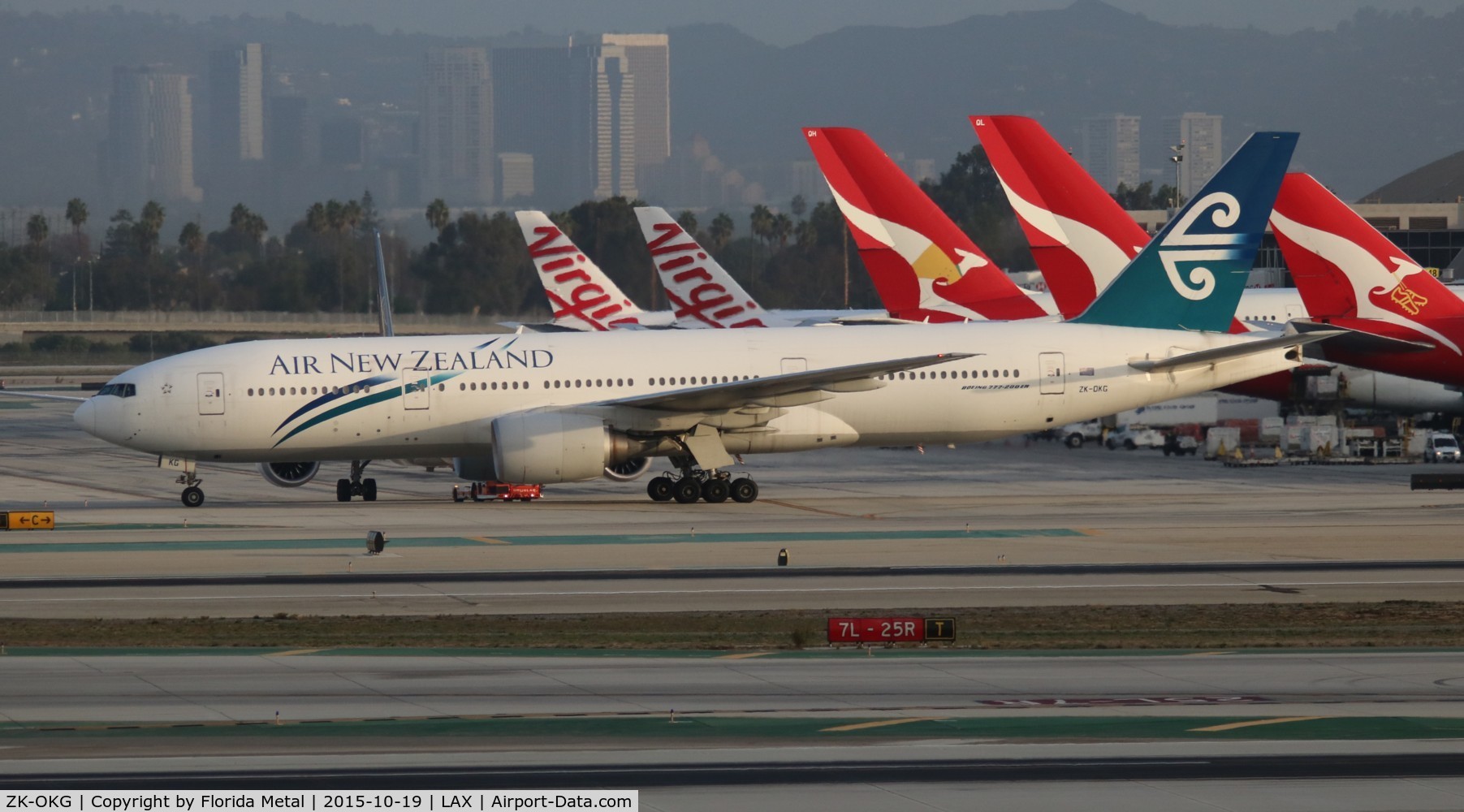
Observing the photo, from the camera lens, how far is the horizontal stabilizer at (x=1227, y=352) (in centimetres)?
3872

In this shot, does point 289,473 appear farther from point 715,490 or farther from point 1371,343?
point 1371,343

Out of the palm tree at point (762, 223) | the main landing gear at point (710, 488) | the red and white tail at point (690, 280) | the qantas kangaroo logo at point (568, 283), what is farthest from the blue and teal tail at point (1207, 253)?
the palm tree at point (762, 223)

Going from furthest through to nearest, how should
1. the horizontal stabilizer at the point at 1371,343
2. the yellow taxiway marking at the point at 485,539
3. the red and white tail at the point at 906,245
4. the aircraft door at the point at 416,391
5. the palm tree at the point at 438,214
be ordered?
the palm tree at the point at 438,214 → the red and white tail at the point at 906,245 → the horizontal stabilizer at the point at 1371,343 → the aircraft door at the point at 416,391 → the yellow taxiway marking at the point at 485,539

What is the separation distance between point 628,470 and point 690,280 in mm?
19177

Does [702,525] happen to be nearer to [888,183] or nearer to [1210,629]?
[1210,629]

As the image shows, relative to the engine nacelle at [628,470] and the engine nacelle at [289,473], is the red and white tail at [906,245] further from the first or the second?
the engine nacelle at [289,473]

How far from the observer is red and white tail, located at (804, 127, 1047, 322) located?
50.0 m

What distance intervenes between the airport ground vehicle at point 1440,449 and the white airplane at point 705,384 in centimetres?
1420

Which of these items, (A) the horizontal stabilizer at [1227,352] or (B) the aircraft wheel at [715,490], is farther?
(B) the aircraft wheel at [715,490]

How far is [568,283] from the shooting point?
6450 centimetres

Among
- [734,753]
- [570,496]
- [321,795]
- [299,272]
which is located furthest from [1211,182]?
[299,272]

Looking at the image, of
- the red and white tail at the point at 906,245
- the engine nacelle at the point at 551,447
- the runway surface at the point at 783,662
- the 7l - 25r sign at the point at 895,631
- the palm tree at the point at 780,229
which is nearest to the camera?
the runway surface at the point at 783,662

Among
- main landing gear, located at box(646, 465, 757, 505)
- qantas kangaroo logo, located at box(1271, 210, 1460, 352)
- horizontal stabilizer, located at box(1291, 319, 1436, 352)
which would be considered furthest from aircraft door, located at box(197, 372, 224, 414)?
qantas kangaroo logo, located at box(1271, 210, 1460, 352)

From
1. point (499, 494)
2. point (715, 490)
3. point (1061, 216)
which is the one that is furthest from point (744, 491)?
point (1061, 216)
